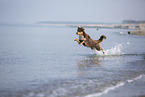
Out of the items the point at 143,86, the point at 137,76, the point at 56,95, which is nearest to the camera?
the point at 56,95

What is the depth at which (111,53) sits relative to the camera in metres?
20.0

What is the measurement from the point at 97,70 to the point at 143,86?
343 cm

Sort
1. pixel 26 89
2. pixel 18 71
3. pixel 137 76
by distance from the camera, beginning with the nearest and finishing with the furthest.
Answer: pixel 26 89 < pixel 137 76 < pixel 18 71

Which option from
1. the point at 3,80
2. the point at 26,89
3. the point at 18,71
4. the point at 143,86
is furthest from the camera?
the point at 18,71

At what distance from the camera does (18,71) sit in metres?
12.1

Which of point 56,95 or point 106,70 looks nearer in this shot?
point 56,95

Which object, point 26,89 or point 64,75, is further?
point 64,75

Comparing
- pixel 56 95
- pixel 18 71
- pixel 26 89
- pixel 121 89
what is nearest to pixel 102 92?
pixel 121 89

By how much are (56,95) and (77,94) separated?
0.69 metres

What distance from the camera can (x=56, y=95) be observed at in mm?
8359

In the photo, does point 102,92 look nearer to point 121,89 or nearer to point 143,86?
point 121,89

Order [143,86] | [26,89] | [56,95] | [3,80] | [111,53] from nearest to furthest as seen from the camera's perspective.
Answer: [56,95] < [26,89] < [143,86] < [3,80] < [111,53]

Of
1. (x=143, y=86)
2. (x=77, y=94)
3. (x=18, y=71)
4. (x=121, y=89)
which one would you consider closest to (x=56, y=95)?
(x=77, y=94)

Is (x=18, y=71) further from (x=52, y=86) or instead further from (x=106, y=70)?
(x=106, y=70)
